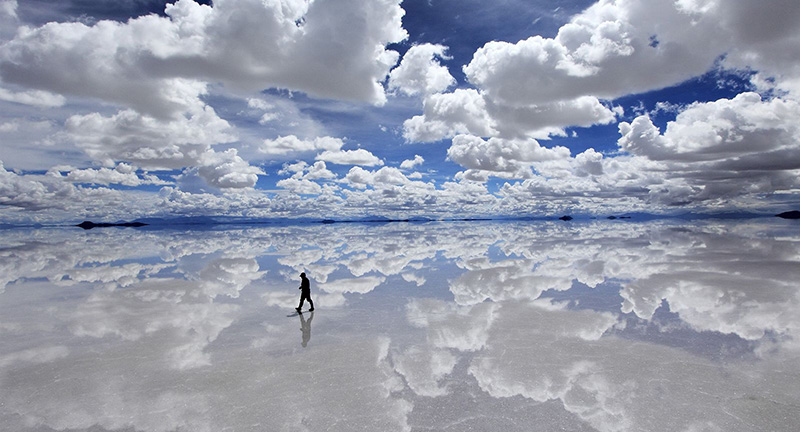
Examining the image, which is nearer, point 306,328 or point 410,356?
point 410,356

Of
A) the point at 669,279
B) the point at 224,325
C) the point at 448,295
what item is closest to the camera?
the point at 224,325

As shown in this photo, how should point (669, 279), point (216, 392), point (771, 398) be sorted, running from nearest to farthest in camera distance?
1. point (771, 398)
2. point (216, 392)
3. point (669, 279)

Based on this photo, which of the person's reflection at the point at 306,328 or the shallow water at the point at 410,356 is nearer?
the shallow water at the point at 410,356

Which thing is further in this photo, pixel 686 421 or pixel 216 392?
pixel 216 392

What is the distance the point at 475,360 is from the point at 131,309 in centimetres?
1431

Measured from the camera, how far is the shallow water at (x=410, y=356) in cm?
749

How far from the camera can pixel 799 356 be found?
10.0 meters

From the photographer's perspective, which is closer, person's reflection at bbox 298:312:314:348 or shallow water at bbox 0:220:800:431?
shallow water at bbox 0:220:800:431

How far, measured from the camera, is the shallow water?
7.49 m

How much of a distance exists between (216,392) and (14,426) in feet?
11.1

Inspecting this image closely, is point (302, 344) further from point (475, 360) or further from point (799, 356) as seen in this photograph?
point (799, 356)

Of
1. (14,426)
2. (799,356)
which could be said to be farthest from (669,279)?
(14,426)

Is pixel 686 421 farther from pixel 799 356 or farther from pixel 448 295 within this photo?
pixel 448 295

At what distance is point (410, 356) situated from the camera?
10461 mm
